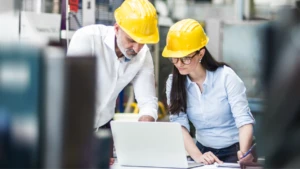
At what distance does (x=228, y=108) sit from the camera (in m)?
2.98

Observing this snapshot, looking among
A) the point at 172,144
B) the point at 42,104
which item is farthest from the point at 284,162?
the point at 172,144

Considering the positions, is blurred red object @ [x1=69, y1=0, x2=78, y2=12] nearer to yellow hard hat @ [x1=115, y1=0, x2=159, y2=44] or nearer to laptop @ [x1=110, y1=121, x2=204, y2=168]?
yellow hard hat @ [x1=115, y1=0, x2=159, y2=44]

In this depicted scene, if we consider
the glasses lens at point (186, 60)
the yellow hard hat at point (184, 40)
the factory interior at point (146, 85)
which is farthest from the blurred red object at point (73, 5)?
the glasses lens at point (186, 60)

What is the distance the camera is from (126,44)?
280cm

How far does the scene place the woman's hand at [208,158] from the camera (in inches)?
109

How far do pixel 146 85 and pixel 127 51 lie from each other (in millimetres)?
273

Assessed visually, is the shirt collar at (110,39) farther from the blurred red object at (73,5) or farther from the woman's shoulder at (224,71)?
the blurred red object at (73,5)

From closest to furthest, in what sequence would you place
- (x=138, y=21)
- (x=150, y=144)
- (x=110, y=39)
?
(x=150, y=144) → (x=138, y=21) → (x=110, y=39)

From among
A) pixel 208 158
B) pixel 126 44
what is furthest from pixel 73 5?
pixel 208 158

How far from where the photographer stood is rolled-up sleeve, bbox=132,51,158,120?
3.01 meters

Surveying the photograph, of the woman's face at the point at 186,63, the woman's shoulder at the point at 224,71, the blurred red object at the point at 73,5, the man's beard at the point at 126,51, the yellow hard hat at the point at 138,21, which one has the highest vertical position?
the blurred red object at the point at 73,5

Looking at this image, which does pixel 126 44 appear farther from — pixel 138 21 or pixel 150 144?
pixel 150 144

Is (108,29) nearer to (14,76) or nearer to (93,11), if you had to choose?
(93,11)

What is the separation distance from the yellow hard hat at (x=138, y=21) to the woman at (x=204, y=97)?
0.62 feet
